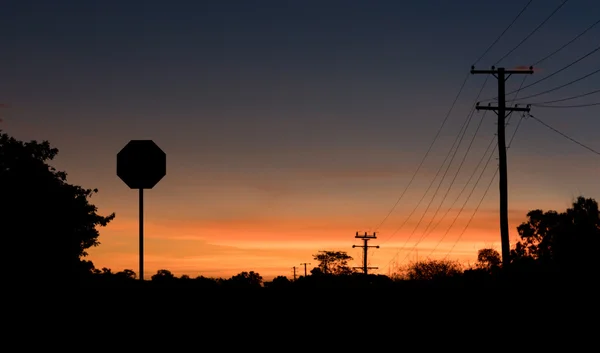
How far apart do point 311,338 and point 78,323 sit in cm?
371

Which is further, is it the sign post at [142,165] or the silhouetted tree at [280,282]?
the silhouetted tree at [280,282]

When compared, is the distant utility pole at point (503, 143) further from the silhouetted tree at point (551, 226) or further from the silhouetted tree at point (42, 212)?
the silhouetted tree at point (551, 226)

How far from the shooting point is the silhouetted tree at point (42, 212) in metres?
49.9

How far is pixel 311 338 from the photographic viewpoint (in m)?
12.8

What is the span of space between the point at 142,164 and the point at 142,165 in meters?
0.02

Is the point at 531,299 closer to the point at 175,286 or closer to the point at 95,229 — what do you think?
the point at 175,286

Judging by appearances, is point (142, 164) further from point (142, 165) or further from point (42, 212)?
point (42, 212)

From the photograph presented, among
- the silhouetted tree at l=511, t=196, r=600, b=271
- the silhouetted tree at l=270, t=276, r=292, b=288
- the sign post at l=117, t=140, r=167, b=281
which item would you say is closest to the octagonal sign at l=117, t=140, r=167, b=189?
the sign post at l=117, t=140, r=167, b=281

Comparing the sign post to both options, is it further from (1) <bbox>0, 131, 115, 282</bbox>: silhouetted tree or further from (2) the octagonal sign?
(1) <bbox>0, 131, 115, 282</bbox>: silhouetted tree

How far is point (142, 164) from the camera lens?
50.6ft

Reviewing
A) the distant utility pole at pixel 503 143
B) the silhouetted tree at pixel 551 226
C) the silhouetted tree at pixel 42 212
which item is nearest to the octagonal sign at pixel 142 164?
the distant utility pole at pixel 503 143

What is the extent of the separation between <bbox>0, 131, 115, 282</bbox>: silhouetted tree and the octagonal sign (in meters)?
32.7

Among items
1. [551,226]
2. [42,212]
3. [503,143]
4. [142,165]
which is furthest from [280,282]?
[551,226]

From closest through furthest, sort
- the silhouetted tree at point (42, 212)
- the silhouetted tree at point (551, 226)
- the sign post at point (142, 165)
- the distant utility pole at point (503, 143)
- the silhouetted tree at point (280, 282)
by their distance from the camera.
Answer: the sign post at point (142, 165), the silhouetted tree at point (280, 282), the distant utility pole at point (503, 143), the silhouetted tree at point (42, 212), the silhouetted tree at point (551, 226)
